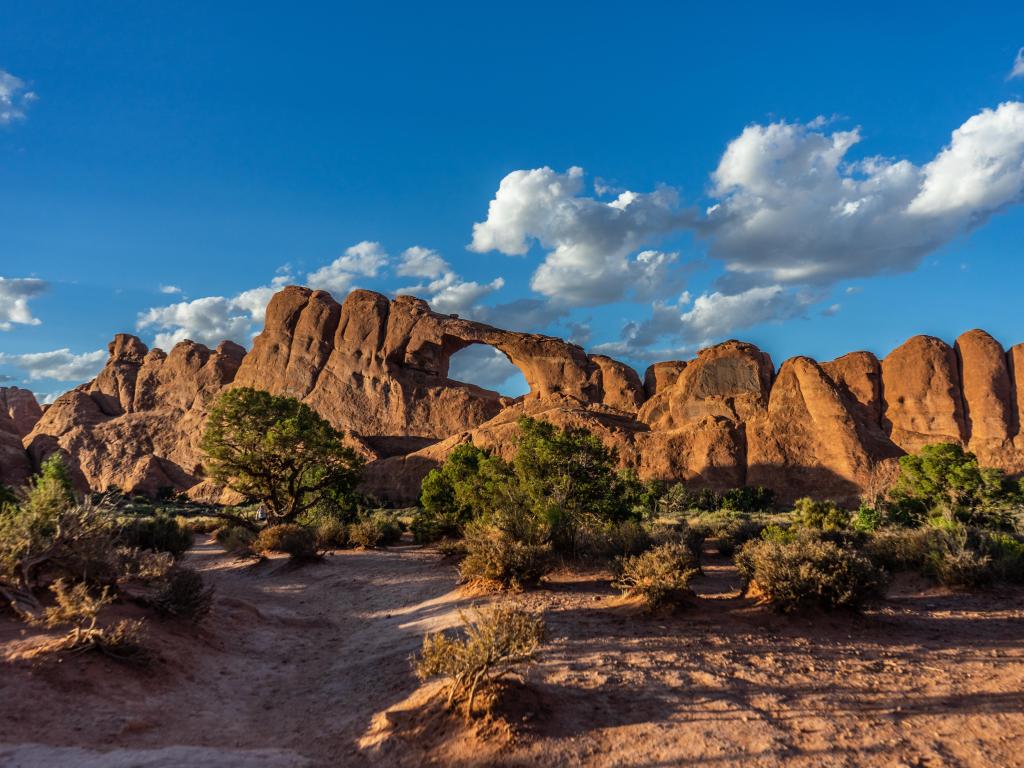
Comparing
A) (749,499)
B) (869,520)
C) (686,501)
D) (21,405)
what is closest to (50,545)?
(869,520)

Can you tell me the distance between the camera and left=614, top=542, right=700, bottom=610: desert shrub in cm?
955

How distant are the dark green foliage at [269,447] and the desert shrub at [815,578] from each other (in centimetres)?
2093

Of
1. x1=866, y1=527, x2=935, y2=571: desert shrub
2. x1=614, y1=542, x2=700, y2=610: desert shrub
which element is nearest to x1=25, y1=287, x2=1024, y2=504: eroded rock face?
x1=866, y1=527, x2=935, y2=571: desert shrub

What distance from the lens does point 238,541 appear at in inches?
891

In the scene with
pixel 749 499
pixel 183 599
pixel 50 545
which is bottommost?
pixel 749 499

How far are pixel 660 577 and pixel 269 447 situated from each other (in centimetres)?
2061

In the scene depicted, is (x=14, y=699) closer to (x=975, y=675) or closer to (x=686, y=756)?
(x=686, y=756)

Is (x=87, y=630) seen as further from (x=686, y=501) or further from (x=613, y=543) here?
(x=686, y=501)

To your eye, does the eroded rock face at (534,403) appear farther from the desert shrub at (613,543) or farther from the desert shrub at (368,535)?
the desert shrub at (613,543)

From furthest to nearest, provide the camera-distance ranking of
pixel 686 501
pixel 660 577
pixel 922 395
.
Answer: pixel 922 395, pixel 686 501, pixel 660 577

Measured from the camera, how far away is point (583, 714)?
19.2 ft

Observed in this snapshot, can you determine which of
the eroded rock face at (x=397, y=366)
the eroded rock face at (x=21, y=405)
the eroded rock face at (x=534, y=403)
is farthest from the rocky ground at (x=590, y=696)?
the eroded rock face at (x=21, y=405)

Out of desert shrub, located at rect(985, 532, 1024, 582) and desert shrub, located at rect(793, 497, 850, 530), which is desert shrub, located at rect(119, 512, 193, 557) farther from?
desert shrub, located at rect(793, 497, 850, 530)

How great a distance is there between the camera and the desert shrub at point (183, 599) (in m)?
9.21
